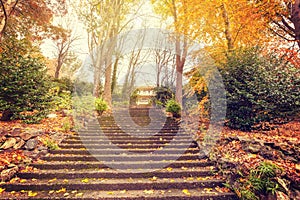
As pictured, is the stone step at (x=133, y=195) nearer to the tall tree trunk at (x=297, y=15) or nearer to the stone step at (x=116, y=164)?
the stone step at (x=116, y=164)

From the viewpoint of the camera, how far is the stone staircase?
3.41 m

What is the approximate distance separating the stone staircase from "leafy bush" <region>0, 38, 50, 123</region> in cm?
177

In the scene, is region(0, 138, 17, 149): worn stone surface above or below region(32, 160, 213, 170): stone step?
above

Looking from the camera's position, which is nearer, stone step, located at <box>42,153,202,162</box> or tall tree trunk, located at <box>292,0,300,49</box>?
stone step, located at <box>42,153,202,162</box>

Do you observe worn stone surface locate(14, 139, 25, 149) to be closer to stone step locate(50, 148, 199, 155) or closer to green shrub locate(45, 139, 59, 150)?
green shrub locate(45, 139, 59, 150)

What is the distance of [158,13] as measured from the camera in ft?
38.3

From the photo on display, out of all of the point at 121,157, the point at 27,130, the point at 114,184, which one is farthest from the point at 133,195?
the point at 27,130

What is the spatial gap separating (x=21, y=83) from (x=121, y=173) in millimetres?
4512

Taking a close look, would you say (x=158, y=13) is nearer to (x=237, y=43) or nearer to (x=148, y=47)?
(x=237, y=43)

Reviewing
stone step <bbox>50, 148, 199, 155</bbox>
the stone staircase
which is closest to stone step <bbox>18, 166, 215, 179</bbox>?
the stone staircase

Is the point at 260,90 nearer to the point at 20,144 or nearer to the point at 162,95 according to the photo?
the point at 20,144

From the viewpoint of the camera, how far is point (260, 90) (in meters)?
5.39

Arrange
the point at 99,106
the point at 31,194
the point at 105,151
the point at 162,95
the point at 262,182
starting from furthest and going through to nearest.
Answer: the point at 162,95 < the point at 99,106 < the point at 105,151 < the point at 31,194 < the point at 262,182

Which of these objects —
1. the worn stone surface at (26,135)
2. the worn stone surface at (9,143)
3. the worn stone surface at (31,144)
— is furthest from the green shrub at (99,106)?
the worn stone surface at (9,143)
